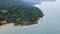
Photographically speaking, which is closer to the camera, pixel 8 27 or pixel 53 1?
pixel 8 27

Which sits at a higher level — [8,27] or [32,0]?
[32,0]

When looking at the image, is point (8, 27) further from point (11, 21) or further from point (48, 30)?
point (48, 30)

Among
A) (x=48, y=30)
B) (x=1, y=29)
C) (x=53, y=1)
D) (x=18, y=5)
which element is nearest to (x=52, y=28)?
(x=48, y=30)

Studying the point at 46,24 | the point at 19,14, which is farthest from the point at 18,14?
the point at 46,24

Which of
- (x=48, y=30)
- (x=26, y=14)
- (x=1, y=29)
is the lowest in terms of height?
(x=48, y=30)
